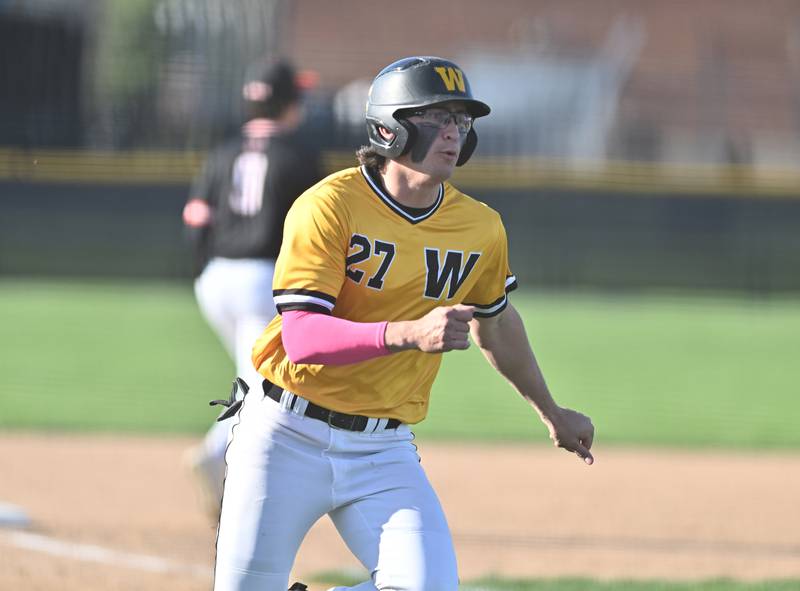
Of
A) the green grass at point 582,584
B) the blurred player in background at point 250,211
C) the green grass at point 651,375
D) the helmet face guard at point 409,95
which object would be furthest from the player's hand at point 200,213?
the green grass at point 651,375

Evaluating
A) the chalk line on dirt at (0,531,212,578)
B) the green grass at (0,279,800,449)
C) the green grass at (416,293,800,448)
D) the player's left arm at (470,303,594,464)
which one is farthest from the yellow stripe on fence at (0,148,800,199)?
the player's left arm at (470,303,594,464)

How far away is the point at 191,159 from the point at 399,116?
18.6 metres

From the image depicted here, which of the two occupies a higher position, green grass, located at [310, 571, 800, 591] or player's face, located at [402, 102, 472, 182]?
player's face, located at [402, 102, 472, 182]

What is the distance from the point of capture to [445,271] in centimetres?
403

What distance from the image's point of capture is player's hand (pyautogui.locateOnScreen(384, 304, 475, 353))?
3.40 metres

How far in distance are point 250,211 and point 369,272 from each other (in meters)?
2.81

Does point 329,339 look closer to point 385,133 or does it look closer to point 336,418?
point 336,418

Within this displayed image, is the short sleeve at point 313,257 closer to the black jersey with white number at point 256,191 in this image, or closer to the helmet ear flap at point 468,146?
the helmet ear flap at point 468,146

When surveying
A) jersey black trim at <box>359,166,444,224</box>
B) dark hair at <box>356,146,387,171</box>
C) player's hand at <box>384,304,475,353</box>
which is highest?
dark hair at <box>356,146,387,171</box>

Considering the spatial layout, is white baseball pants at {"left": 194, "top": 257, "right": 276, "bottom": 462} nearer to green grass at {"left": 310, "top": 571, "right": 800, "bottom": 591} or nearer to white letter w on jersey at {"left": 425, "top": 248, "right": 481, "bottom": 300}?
green grass at {"left": 310, "top": 571, "right": 800, "bottom": 591}

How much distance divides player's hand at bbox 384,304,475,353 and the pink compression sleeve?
3.9 inches

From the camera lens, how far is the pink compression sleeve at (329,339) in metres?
3.61

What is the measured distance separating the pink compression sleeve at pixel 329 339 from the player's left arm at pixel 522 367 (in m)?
0.73

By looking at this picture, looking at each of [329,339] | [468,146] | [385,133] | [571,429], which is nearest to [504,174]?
[571,429]
